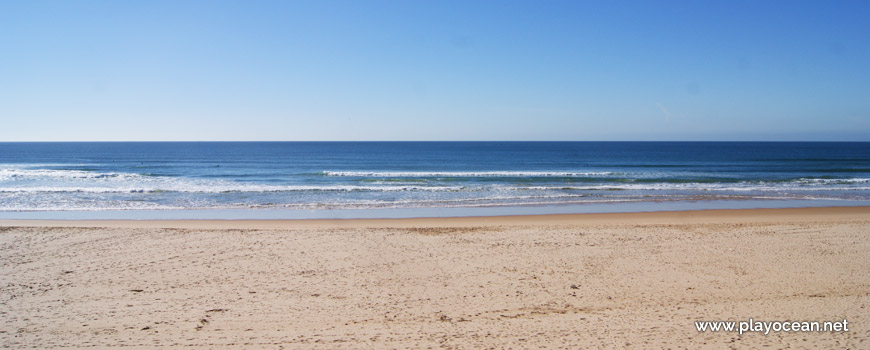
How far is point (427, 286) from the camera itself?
720 centimetres

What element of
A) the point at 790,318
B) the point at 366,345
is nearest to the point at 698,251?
the point at 790,318

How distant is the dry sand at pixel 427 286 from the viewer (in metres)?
5.32

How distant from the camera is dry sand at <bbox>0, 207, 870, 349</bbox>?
5316 millimetres

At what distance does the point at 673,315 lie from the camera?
5883 millimetres

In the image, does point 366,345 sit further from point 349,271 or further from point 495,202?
point 495,202

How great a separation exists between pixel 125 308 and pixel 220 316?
1.39m

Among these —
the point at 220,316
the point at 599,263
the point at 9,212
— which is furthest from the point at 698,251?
the point at 9,212

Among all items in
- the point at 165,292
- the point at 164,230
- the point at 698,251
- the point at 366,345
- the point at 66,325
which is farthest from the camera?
the point at 164,230

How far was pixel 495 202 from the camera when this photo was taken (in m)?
19.4

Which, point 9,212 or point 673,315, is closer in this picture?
point 673,315

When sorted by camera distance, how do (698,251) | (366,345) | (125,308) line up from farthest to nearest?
(698,251), (125,308), (366,345)

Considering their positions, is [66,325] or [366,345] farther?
[66,325]

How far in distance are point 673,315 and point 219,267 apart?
7031mm

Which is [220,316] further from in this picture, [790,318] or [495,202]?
[495,202]
